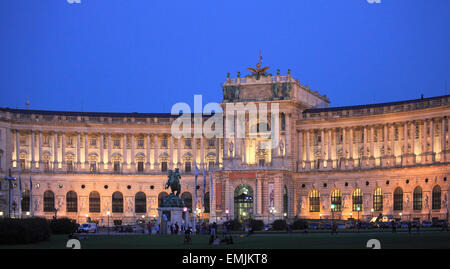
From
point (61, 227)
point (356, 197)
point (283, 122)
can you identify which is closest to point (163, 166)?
point (283, 122)

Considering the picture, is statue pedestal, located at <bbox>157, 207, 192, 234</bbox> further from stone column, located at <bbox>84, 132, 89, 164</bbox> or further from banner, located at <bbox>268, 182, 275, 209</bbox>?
stone column, located at <bbox>84, 132, 89, 164</bbox>

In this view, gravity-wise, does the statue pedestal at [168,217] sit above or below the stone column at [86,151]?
below

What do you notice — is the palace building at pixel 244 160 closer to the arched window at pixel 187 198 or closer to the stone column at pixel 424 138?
the arched window at pixel 187 198

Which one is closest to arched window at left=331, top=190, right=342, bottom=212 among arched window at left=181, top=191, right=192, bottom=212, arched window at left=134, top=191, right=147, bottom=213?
arched window at left=181, top=191, right=192, bottom=212

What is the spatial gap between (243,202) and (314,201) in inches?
455

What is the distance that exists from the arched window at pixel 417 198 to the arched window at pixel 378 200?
19.8ft

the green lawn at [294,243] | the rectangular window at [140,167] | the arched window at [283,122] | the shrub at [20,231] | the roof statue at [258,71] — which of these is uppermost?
the roof statue at [258,71]

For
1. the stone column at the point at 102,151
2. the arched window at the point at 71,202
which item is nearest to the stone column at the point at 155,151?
the stone column at the point at 102,151

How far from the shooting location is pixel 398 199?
12000 cm

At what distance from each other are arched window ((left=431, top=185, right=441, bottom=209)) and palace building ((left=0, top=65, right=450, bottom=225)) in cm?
210

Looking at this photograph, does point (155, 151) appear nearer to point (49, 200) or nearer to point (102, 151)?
point (102, 151)

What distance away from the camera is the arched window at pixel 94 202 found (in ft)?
440

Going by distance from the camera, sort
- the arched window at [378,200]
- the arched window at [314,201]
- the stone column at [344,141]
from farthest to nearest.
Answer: the arched window at [314,201] < the stone column at [344,141] < the arched window at [378,200]

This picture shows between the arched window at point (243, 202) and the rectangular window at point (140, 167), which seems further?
the rectangular window at point (140, 167)
